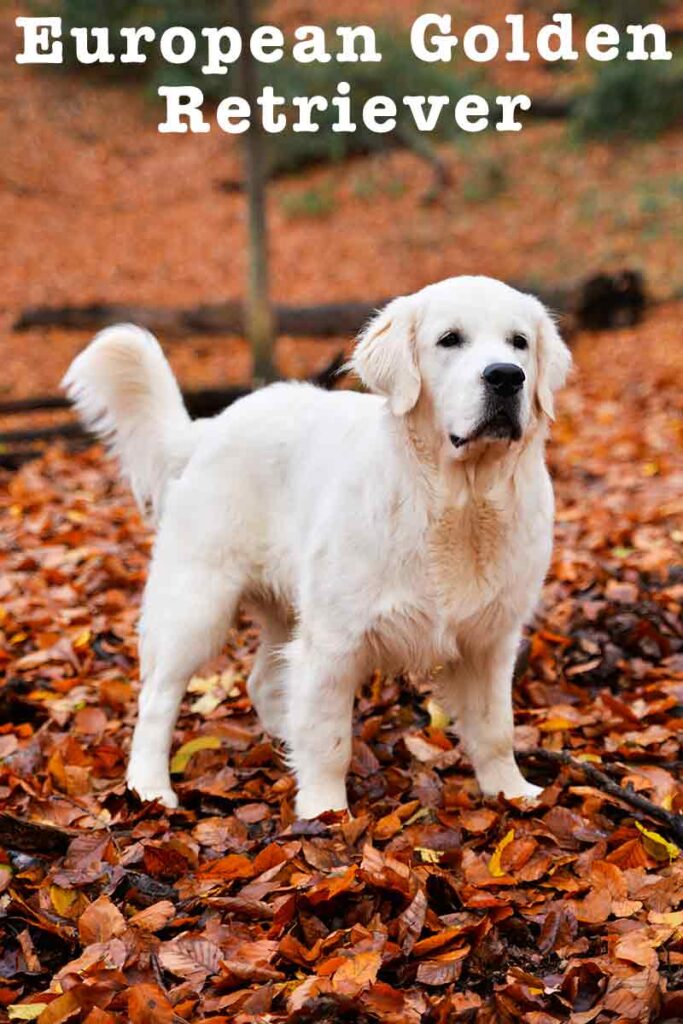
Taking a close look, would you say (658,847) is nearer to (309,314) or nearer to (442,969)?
(442,969)

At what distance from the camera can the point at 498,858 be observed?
125 inches

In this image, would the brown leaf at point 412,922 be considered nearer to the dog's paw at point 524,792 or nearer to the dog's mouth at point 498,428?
the dog's paw at point 524,792

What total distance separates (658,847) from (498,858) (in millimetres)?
470

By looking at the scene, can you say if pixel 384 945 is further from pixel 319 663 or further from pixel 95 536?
pixel 95 536

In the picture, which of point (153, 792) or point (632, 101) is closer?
point (153, 792)

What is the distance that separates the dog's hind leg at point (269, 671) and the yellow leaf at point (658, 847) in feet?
4.89

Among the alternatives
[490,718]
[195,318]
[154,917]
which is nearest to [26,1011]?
[154,917]

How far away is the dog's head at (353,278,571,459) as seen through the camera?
3104 mm

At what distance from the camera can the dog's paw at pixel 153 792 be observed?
3.74 metres

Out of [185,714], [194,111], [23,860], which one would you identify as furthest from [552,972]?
[194,111]

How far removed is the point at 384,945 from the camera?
Result: 270cm

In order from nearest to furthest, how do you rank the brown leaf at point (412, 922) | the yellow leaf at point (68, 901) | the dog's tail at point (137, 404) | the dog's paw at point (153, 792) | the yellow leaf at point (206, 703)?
the brown leaf at point (412, 922)
the yellow leaf at point (68, 901)
the dog's paw at point (153, 792)
the dog's tail at point (137, 404)
the yellow leaf at point (206, 703)

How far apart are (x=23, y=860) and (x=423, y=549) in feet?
4.87

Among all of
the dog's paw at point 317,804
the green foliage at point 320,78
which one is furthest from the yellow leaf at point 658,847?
the green foliage at point 320,78
